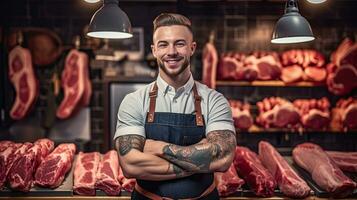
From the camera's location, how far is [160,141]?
2.62 m

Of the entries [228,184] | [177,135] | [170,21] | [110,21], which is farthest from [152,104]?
[228,184]

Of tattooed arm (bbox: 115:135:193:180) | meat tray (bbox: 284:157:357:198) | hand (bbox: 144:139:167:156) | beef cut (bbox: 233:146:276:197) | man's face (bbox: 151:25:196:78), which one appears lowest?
meat tray (bbox: 284:157:357:198)

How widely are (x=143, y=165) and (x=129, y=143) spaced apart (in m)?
0.15

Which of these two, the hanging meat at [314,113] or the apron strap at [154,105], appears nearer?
the apron strap at [154,105]

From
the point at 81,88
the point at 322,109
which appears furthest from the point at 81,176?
the point at 322,109

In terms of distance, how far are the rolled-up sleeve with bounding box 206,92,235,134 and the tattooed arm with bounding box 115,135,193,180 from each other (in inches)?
12.4

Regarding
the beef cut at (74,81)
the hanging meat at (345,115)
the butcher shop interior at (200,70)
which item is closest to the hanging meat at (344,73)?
the butcher shop interior at (200,70)

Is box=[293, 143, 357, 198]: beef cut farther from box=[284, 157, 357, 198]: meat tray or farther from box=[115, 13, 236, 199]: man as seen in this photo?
box=[115, 13, 236, 199]: man

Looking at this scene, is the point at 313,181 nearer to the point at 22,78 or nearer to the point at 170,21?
the point at 170,21

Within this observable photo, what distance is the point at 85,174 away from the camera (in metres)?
3.26

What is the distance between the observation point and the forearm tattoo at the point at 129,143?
2.56 m

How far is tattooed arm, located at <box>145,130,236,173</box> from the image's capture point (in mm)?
2518

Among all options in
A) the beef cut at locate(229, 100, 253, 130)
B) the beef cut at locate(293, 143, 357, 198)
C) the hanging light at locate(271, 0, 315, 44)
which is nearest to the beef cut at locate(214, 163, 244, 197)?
the beef cut at locate(293, 143, 357, 198)

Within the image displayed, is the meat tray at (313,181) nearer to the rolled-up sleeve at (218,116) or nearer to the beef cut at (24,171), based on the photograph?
the rolled-up sleeve at (218,116)
